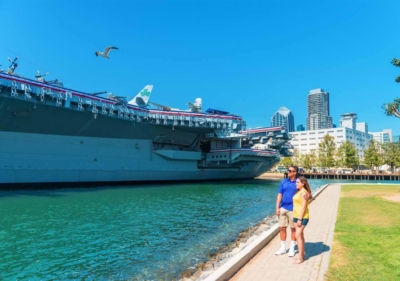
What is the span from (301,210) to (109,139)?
27722 mm

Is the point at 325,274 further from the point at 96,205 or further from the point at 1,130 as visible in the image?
the point at 1,130

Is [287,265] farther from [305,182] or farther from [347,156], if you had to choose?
[347,156]

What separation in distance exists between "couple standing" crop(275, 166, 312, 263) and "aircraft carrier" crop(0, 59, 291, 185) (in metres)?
22.6

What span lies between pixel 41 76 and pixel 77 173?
944 centimetres

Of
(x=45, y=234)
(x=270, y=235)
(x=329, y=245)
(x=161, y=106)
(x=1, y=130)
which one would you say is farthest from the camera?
(x=161, y=106)

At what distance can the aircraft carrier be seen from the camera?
24.5 meters

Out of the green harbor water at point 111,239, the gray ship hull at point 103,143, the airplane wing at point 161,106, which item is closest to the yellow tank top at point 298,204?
the green harbor water at point 111,239

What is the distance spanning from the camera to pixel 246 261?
18.8 feet

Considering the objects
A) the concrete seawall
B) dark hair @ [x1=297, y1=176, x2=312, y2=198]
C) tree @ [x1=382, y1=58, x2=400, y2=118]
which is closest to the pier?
tree @ [x1=382, y1=58, x2=400, y2=118]

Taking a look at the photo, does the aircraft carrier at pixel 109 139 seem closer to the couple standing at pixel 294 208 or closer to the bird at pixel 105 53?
the bird at pixel 105 53

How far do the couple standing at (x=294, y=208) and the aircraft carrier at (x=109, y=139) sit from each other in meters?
22.6

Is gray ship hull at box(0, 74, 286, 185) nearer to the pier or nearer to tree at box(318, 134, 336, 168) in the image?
the pier

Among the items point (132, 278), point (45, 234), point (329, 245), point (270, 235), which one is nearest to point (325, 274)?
point (329, 245)

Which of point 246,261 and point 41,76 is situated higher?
point 41,76
